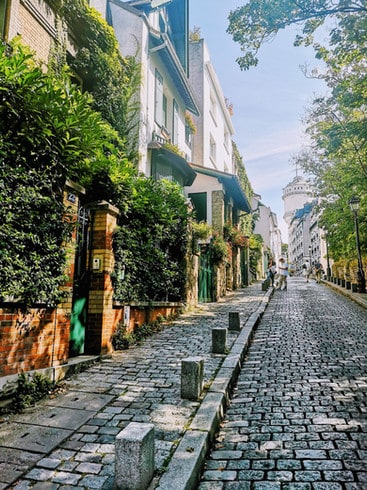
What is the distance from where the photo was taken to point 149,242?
26.4 feet

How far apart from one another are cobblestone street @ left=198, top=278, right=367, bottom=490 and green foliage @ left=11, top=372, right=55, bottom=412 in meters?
2.12

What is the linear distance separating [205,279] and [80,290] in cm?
895

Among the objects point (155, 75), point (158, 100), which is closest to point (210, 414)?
point (158, 100)

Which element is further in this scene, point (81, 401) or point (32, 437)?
point (81, 401)

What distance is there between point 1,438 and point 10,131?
3.26 m

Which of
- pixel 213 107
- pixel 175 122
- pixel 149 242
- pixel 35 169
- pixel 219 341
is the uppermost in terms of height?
pixel 213 107

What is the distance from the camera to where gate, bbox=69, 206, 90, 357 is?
561 cm

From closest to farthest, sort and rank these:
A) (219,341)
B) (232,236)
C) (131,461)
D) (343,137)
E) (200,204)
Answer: (131,461) < (219,341) < (343,137) < (200,204) < (232,236)

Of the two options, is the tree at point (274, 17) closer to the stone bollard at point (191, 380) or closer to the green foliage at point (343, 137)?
the green foliage at point (343, 137)

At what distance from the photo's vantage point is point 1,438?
313 cm

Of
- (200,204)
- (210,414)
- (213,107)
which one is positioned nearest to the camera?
(210,414)

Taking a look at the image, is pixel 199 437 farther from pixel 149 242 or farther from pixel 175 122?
pixel 175 122

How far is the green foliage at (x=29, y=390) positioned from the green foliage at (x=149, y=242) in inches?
95.7

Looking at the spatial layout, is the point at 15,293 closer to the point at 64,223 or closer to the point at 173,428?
the point at 64,223
